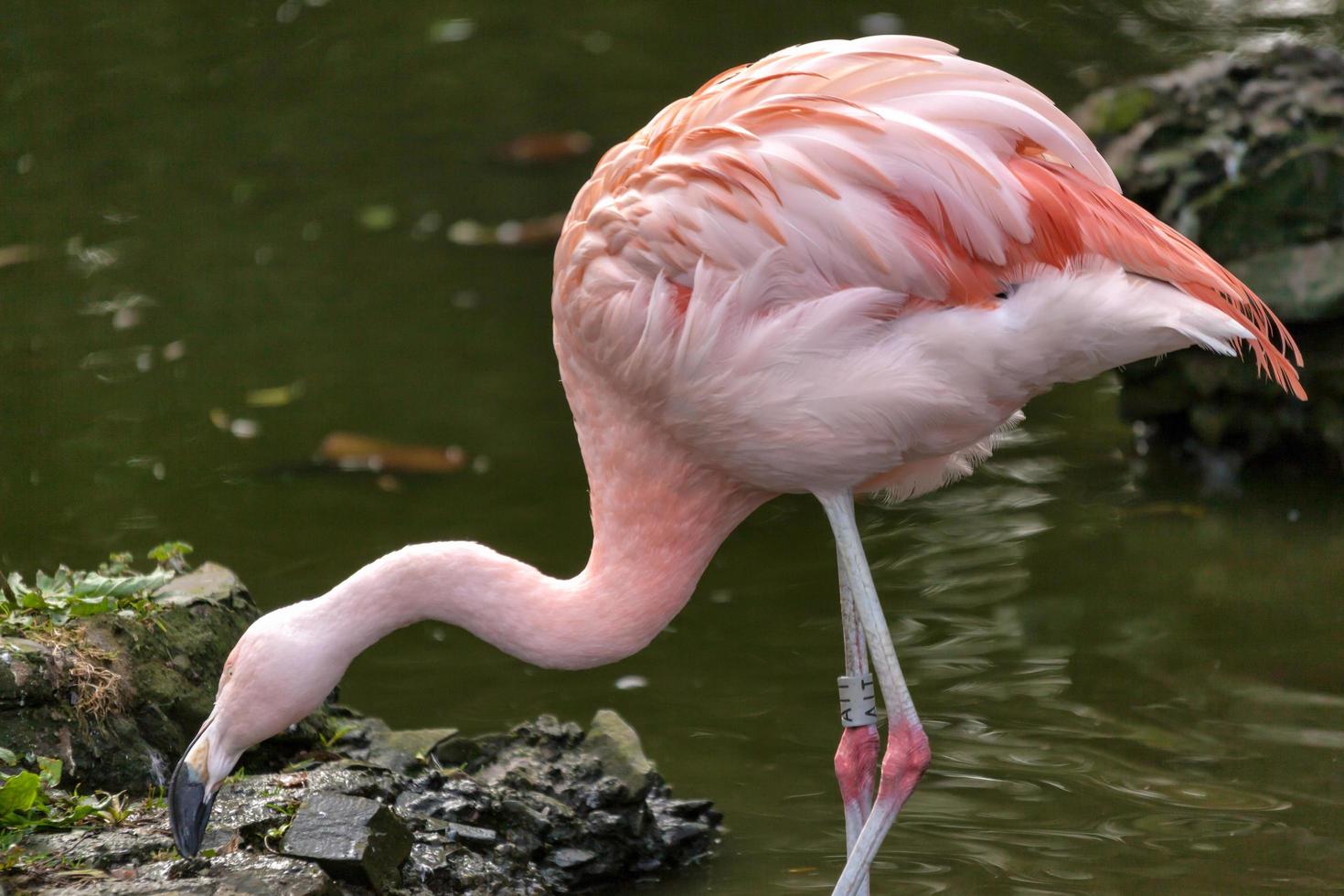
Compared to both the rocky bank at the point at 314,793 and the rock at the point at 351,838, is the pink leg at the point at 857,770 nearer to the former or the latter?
the rocky bank at the point at 314,793

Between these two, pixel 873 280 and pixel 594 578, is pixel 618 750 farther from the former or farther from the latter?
pixel 873 280

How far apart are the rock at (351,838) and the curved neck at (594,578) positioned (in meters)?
0.42

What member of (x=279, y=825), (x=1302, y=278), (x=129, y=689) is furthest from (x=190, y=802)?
(x=1302, y=278)

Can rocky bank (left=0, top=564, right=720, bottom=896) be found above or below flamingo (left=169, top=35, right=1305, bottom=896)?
below

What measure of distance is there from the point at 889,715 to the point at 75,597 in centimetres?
224

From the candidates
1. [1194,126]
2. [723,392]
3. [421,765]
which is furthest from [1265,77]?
[421,765]

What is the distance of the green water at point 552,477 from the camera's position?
5.36 meters

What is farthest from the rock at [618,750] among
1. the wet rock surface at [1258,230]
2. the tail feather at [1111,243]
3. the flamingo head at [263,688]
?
the wet rock surface at [1258,230]

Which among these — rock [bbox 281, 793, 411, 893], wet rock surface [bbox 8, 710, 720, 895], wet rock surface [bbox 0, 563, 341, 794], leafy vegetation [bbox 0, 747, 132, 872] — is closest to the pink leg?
wet rock surface [bbox 8, 710, 720, 895]

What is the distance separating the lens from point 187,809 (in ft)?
13.4

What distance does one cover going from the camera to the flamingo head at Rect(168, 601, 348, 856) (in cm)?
427

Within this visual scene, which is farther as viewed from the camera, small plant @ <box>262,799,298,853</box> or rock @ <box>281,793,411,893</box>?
small plant @ <box>262,799,298,853</box>

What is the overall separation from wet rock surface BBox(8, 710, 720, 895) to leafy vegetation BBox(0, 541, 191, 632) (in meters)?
0.63

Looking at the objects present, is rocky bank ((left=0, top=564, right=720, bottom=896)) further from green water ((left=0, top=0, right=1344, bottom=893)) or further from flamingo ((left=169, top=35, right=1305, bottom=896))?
green water ((left=0, top=0, right=1344, bottom=893))
